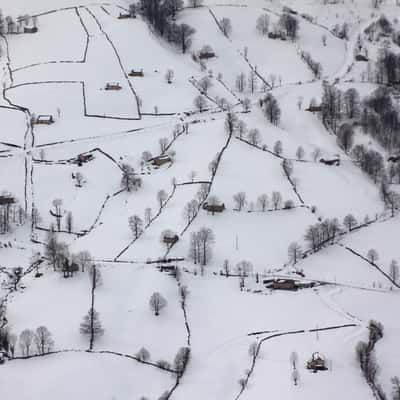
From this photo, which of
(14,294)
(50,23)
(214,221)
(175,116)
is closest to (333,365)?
(214,221)

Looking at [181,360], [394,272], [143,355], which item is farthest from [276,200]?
[143,355]

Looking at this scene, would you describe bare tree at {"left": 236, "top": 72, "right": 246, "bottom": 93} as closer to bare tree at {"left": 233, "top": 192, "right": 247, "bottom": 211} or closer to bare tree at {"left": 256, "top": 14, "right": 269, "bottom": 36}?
bare tree at {"left": 256, "top": 14, "right": 269, "bottom": 36}

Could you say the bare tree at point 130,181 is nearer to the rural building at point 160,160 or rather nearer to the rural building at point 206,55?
the rural building at point 160,160

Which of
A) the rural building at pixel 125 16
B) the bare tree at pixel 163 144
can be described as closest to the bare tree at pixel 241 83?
the bare tree at pixel 163 144

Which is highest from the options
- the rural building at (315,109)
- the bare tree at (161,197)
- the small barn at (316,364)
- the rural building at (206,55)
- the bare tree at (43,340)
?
the rural building at (206,55)

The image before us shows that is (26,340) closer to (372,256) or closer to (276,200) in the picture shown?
(276,200)

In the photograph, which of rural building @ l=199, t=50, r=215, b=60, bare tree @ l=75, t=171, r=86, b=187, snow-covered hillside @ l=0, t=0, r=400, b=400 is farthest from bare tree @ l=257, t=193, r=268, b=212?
rural building @ l=199, t=50, r=215, b=60
